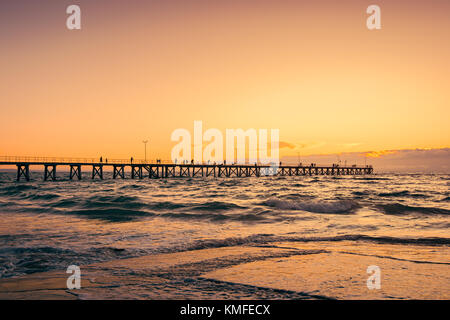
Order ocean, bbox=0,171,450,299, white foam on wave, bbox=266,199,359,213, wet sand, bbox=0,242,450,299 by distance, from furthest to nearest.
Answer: white foam on wave, bbox=266,199,359,213 < ocean, bbox=0,171,450,299 < wet sand, bbox=0,242,450,299

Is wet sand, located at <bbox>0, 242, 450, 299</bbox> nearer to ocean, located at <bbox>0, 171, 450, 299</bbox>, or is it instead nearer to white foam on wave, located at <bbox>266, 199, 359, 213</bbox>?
ocean, located at <bbox>0, 171, 450, 299</bbox>

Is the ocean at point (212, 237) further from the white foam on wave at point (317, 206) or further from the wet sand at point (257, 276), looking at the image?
the white foam on wave at point (317, 206)

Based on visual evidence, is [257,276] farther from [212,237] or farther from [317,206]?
[317,206]

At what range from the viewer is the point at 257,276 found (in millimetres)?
5332

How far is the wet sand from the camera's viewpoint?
14.7ft

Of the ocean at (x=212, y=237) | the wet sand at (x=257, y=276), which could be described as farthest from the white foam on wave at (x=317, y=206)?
the wet sand at (x=257, y=276)

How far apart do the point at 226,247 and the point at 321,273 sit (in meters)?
3.18

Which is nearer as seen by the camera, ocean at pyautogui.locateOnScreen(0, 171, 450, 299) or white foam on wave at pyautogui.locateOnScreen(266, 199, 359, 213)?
ocean at pyautogui.locateOnScreen(0, 171, 450, 299)

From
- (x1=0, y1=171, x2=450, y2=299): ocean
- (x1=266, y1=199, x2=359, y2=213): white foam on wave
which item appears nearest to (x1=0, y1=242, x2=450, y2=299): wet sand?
(x1=0, y1=171, x2=450, y2=299): ocean

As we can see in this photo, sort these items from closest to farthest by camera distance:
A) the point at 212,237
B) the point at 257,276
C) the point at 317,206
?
the point at 257,276
the point at 212,237
the point at 317,206

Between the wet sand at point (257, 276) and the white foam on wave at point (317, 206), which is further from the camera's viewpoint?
the white foam on wave at point (317, 206)

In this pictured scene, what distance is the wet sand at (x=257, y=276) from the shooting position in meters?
4.47

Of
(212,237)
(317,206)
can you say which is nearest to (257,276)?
(212,237)

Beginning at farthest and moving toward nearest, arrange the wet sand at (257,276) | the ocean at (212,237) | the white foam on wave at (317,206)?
1. the white foam on wave at (317,206)
2. the ocean at (212,237)
3. the wet sand at (257,276)
